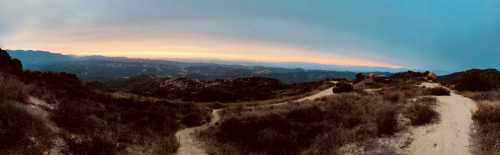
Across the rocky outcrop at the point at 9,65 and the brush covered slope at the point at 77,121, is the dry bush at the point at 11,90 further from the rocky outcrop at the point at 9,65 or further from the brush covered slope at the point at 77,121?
the rocky outcrop at the point at 9,65

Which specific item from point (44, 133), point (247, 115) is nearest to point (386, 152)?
point (247, 115)

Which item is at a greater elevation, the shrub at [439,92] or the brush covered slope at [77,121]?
the shrub at [439,92]

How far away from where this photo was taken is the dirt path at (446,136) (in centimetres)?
1805

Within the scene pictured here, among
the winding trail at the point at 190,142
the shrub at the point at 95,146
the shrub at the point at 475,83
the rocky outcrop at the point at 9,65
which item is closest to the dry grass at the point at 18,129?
the shrub at the point at 95,146

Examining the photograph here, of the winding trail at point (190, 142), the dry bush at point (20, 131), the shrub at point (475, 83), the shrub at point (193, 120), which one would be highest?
the shrub at point (475, 83)

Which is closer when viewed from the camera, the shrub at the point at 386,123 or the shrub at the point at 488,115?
the shrub at the point at 488,115

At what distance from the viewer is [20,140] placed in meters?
17.2

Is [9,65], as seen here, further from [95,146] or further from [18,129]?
[95,146]

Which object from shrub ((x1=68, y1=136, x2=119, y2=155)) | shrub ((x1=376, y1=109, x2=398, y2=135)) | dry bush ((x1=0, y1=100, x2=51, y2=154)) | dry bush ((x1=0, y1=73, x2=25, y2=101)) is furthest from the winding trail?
shrub ((x1=376, y1=109, x2=398, y2=135))

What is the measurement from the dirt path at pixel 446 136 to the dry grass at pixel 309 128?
106 centimetres

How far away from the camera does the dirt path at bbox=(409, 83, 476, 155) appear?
18.0 meters

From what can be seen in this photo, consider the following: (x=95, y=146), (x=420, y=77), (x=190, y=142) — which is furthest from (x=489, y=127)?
(x=420, y=77)

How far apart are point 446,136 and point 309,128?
335 inches

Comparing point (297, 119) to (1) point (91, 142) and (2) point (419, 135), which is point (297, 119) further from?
(1) point (91, 142)
